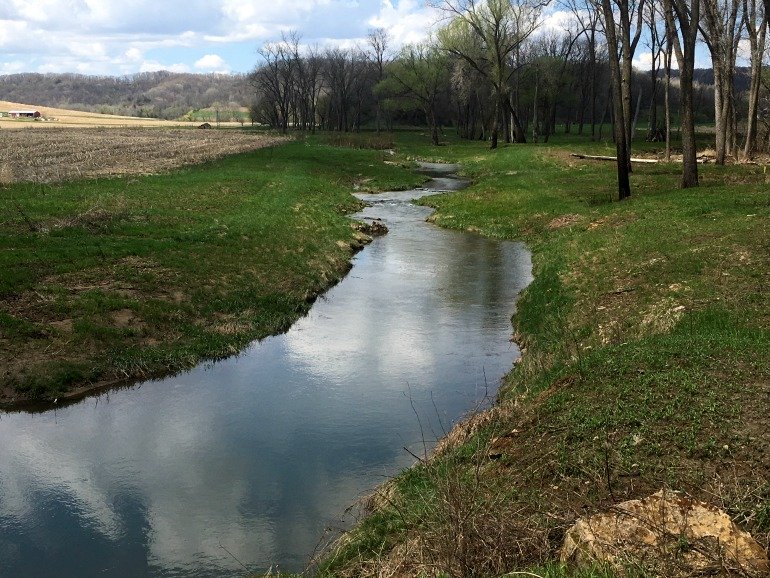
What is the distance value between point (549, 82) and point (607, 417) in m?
70.9

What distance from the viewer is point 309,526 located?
753 cm

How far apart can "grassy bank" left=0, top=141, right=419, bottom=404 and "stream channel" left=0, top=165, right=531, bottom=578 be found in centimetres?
76

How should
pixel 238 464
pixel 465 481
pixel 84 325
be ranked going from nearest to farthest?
pixel 465 481 < pixel 238 464 < pixel 84 325

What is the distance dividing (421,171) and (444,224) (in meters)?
20.0

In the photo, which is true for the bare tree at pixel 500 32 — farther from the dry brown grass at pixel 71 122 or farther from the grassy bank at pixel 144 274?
the dry brown grass at pixel 71 122

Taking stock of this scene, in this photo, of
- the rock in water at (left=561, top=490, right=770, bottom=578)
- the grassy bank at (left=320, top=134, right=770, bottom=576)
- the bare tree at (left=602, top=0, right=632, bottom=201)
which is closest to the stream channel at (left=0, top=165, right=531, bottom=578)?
the grassy bank at (left=320, top=134, right=770, bottom=576)

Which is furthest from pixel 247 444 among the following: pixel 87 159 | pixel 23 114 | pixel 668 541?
pixel 23 114

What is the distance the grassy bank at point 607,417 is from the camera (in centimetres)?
529

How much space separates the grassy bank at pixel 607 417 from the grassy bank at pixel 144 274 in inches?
240

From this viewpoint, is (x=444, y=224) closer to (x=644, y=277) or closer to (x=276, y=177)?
(x=276, y=177)

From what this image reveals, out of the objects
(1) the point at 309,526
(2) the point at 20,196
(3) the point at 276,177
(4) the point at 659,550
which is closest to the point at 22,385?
Result: (1) the point at 309,526

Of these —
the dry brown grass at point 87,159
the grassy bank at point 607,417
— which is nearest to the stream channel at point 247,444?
the grassy bank at point 607,417

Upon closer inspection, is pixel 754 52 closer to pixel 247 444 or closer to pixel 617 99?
pixel 617 99

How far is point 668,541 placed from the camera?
4.63 m
